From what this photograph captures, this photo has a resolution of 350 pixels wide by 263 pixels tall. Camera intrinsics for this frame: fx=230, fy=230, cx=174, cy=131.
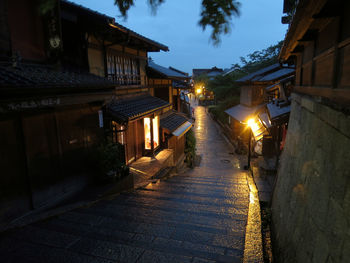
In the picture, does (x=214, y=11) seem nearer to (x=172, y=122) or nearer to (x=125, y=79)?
(x=125, y=79)

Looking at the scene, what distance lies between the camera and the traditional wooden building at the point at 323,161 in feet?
9.73

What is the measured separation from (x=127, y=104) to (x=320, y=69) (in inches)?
336

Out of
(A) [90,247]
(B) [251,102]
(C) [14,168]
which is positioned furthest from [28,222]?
(B) [251,102]

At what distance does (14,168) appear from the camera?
590 centimetres

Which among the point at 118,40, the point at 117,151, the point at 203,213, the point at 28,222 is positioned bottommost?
the point at 203,213

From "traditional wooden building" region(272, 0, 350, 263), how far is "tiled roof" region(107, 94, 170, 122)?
681 cm

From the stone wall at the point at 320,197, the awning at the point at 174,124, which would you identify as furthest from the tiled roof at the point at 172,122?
the stone wall at the point at 320,197

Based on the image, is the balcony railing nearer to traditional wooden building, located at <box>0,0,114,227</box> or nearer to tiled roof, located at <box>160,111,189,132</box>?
traditional wooden building, located at <box>0,0,114,227</box>

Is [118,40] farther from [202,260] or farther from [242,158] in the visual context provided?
[242,158]

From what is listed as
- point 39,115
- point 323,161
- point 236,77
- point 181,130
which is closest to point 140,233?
point 323,161

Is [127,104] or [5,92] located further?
[127,104]

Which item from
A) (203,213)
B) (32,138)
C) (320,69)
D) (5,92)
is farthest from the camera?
(203,213)

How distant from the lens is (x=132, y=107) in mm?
11453

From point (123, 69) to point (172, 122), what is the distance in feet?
18.5
